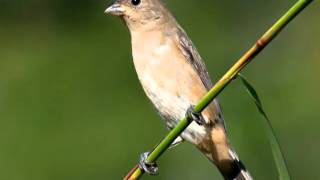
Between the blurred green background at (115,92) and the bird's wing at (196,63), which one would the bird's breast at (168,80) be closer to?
the bird's wing at (196,63)

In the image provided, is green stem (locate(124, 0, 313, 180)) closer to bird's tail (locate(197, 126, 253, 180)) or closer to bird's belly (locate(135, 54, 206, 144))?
bird's belly (locate(135, 54, 206, 144))

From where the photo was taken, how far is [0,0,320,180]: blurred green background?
6.48 meters

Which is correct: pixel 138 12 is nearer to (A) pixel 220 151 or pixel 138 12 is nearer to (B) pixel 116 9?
(B) pixel 116 9

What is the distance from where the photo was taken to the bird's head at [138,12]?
4645 mm

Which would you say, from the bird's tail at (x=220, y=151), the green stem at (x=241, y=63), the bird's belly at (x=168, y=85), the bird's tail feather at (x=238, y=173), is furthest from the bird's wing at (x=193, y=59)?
the green stem at (x=241, y=63)

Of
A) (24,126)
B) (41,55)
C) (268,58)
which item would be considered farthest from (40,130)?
(268,58)

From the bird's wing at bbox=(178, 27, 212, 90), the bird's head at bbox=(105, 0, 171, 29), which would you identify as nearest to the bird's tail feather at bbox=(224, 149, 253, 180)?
the bird's wing at bbox=(178, 27, 212, 90)

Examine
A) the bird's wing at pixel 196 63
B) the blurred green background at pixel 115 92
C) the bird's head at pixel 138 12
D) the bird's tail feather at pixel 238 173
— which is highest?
the bird's head at pixel 138 12

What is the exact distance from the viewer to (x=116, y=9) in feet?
15.1

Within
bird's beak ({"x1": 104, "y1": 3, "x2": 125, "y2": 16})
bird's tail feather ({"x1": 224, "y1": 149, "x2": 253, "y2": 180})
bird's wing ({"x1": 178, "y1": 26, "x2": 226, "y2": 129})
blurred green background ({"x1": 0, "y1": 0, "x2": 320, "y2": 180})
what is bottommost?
blurred green background ({"x1": 0, "y1": 0, "x2": 320, "y2": 180})

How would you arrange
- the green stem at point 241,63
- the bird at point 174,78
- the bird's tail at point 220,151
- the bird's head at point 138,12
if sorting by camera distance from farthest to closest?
the bird's head at point 138,12
the bird's tail at point 220,151
the bird at point 174,78
the green stem at point 241,63

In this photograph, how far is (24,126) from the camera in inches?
278

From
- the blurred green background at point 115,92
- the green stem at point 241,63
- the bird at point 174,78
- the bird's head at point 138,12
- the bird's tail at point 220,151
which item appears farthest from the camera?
the blurred green background at point 115,92

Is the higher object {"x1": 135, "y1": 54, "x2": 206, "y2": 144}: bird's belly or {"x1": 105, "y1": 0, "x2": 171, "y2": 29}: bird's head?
{"x1": 105, "y1": 0, "x2": 171, "y2": 29}: bird's head
